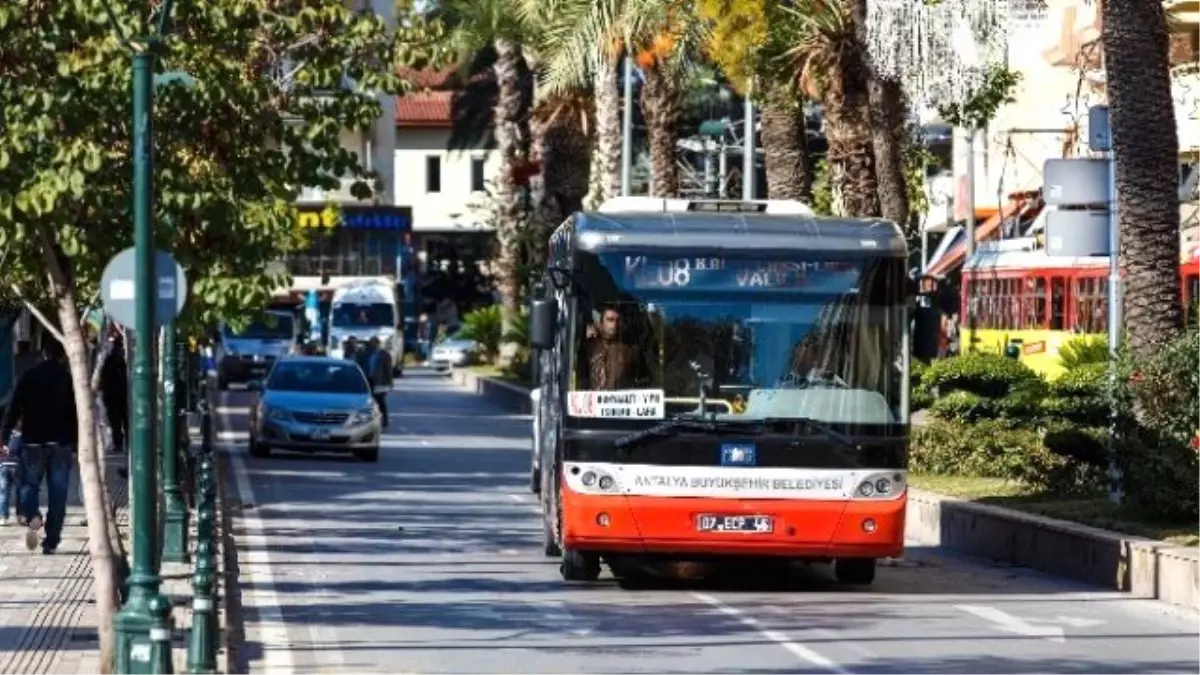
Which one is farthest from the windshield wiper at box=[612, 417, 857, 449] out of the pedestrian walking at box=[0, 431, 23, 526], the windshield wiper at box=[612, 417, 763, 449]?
the pedestrian walking at box=[0, 431, 23, 526]

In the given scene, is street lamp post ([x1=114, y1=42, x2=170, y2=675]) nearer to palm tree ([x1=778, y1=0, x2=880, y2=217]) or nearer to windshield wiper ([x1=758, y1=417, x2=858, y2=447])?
windshield wiper ([x1=758, y1=417, x2=858, y2=447])

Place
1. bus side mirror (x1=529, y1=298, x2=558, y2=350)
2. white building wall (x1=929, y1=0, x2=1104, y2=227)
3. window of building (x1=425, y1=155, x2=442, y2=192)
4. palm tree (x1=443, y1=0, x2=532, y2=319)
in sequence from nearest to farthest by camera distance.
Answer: bus side mirror (x1=529, y1=298, x2=558, y2=350), white building wall (x1=929, y1=0, x2=1104, y2=227), palm tree (x1=443, y1=0, x2=532, y2=319), window of building (x1=425, y1=155, x2=442, y2=192)

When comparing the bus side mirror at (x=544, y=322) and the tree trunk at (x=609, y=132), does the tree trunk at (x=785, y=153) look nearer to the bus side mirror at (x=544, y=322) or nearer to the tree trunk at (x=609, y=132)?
the bus side mirror at (x=544, y=322)

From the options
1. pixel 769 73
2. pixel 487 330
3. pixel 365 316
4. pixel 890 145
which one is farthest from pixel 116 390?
pixel 365 316

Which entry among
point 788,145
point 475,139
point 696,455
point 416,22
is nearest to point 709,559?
point 696,455

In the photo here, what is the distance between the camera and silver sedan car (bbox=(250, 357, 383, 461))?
40.6m

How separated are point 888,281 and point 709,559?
2.91 metres

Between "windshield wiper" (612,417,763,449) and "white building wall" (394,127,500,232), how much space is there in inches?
4411

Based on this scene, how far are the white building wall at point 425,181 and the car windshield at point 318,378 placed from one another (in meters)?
90.1

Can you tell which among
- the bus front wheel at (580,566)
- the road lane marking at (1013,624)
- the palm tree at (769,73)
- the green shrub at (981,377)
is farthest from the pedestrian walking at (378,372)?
the road lane marking at (1013,624)

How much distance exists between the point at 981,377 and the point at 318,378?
12.9m

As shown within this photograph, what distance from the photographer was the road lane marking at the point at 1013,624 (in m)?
17.8

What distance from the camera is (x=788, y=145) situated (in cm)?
3666

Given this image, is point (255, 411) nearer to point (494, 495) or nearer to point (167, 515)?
point (494, 495)
